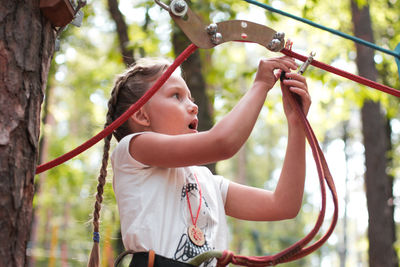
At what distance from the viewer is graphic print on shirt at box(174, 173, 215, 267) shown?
1.59m

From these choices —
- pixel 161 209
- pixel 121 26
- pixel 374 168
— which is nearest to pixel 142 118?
pixel 161 209

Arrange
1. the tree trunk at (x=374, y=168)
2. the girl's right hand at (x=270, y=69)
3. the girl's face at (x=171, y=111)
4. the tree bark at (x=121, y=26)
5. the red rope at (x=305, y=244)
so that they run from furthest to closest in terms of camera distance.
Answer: the tree trunk at (x=374, y=168) → the tree bark at (x=121, y=26) → the girl's face at (x=171, y=111) → the girl's right hand at (x=270, y=69) → the red rope at (x=305, y=244)

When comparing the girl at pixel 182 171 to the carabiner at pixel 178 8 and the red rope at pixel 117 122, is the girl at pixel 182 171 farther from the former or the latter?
the carabiner at pixel 178 8

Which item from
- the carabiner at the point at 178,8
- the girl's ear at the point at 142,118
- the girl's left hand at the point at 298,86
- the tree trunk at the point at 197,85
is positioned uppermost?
the tree trunk at the point at 197,85

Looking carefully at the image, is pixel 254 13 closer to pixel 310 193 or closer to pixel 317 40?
pixel 317 40

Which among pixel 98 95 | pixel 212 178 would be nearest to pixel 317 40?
pixel 98 95

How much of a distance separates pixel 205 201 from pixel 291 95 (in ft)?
1.63

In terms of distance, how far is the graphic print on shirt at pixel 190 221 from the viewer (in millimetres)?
1590

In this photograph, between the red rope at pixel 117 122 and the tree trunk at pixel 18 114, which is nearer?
the tree trunk at pixel 18 114

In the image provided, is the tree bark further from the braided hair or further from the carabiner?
the carabiner

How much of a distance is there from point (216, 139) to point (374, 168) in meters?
5.20

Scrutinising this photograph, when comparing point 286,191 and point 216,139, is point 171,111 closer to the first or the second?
point 216,139

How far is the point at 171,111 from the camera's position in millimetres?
1850

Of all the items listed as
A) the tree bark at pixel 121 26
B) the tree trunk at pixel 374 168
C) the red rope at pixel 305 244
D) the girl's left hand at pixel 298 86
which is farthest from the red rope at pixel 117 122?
the tree trunk at pixel 374 168
